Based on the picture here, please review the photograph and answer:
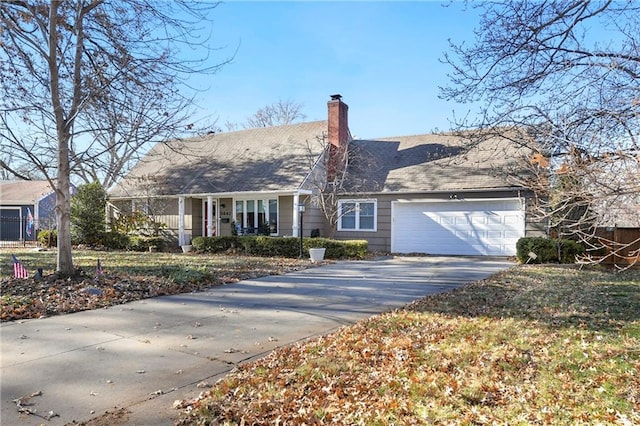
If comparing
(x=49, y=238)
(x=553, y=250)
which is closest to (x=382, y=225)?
(x=553, y=250)

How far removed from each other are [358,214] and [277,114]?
23.8 metres

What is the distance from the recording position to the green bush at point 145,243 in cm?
1931

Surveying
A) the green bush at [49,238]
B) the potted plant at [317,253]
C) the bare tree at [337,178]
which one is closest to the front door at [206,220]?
the bare tree at [337,178]

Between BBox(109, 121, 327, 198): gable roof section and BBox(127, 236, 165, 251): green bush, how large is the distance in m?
2.38

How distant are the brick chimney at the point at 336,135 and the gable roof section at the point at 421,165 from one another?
765 millimetres

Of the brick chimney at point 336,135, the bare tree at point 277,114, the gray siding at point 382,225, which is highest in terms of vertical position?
the bare tree at point 277,114

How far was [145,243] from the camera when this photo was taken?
1936 cm

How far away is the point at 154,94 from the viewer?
972 cm

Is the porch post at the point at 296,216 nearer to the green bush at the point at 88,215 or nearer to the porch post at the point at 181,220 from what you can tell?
the porch post at the point at 181,220

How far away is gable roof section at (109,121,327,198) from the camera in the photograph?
61.3 feet

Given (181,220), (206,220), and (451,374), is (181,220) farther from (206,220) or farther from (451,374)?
(451,374)

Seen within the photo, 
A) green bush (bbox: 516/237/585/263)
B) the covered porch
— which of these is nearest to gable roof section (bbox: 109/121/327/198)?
the covered porch

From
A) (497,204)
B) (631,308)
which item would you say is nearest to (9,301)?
(631,308)

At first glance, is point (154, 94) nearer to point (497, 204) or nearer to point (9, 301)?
point (9, 301)
